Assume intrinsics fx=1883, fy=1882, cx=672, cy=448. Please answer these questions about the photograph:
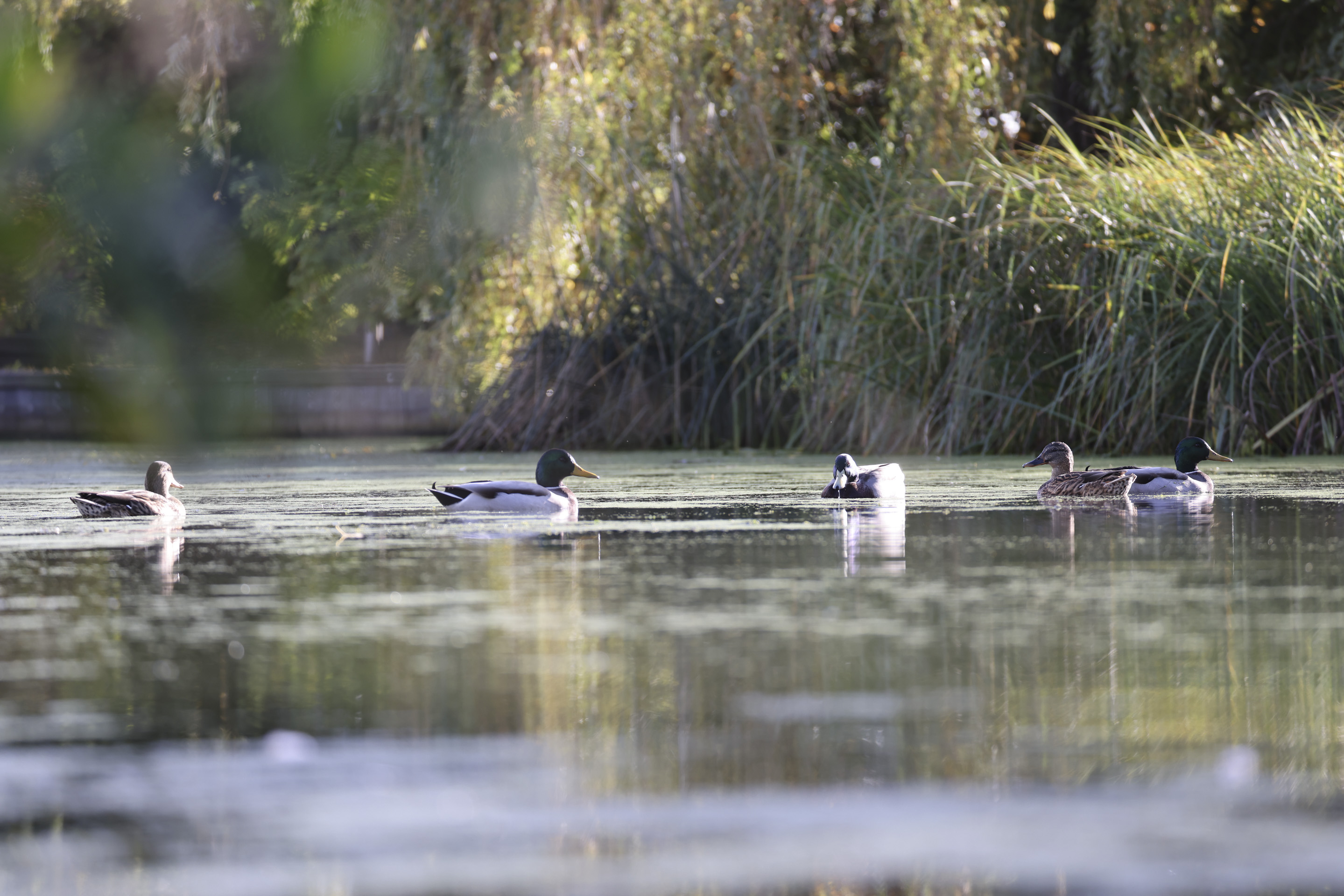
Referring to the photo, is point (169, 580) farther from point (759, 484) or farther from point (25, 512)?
point (759, 484)

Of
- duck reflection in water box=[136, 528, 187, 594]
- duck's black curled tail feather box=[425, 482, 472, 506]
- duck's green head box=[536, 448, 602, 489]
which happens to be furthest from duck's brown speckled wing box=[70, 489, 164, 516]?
duck's green head box=[536, 448, 602, 489]

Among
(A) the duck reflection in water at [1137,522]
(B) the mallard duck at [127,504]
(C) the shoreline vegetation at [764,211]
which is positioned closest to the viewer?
(A) the duck reflection in water at [1137,522]

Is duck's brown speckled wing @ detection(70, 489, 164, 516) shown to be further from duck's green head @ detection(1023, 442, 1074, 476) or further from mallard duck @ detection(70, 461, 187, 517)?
duck's green head @ detection(1023, 442, 1074, 476)

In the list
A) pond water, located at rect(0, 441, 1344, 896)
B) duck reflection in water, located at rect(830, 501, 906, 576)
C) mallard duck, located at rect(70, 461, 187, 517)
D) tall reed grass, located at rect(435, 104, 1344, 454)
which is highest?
tall reed grass, located at rect(435, 104, 1344, 454)

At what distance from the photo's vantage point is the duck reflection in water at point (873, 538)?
14.3 feet

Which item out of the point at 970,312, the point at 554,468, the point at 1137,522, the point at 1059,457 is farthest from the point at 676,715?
the point at 970,312

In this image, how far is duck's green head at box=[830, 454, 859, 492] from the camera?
6406 millimetres

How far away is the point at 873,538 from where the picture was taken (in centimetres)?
508

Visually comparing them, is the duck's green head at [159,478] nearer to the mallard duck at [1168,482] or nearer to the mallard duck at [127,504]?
the mallard duck at [127,504]

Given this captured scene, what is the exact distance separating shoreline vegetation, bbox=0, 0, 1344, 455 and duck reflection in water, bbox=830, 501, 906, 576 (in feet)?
7.19

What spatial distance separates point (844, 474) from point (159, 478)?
8.09 feet

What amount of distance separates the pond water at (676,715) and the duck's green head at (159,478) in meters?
1.74

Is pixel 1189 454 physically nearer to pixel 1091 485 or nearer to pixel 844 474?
pixel 1091 485

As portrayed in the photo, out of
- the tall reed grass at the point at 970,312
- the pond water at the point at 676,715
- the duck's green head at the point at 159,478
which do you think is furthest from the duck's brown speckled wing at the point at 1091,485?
the duck's green head at the point at 159,478
